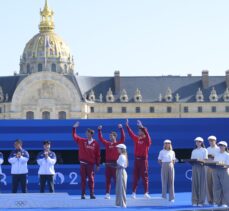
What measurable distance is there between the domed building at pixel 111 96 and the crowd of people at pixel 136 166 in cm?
9499

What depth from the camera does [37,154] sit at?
24.5 metres

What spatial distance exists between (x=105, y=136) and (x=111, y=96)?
97.3m

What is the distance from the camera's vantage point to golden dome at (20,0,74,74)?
484 ft

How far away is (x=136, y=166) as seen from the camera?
2222 cm

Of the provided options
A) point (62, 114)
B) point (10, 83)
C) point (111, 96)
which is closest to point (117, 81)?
point (111, 96)

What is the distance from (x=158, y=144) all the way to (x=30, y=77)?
312 ft

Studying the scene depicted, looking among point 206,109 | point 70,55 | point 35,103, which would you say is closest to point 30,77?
point 35,103

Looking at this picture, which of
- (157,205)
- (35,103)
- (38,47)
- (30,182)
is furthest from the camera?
(38,47)

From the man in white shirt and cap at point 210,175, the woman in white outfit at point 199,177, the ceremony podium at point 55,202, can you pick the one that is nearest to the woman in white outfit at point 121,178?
the ceremony podium at point 55,202

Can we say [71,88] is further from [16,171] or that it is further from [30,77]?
[16,171]

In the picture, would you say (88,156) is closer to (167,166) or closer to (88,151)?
(88,151)

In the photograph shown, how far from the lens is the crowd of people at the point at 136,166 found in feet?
69.8

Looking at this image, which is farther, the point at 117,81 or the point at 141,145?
the point at 117,81

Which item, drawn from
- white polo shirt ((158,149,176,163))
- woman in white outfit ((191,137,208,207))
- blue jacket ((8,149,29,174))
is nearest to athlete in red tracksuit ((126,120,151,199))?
white polo shirt ((158,149,176,163))
